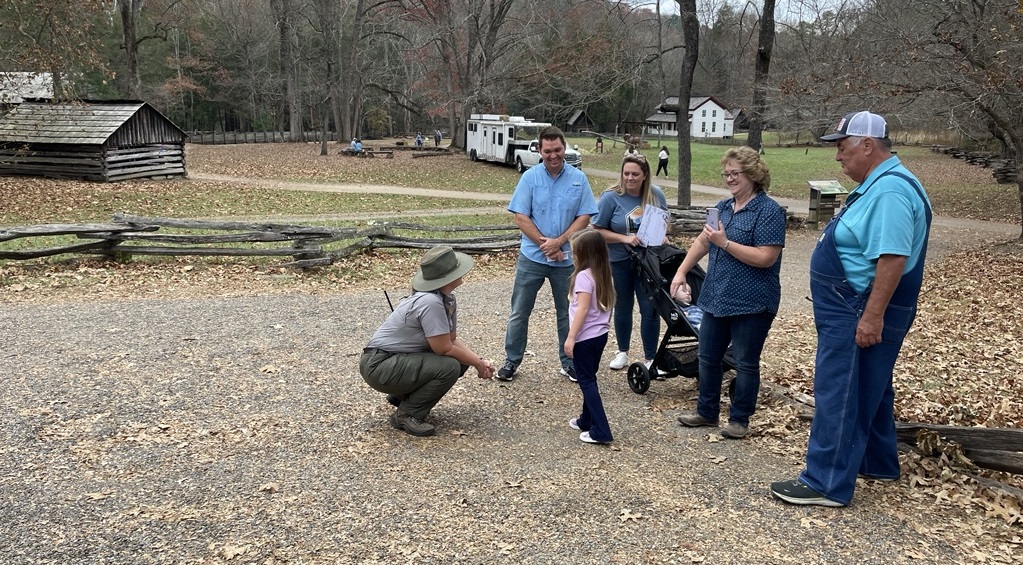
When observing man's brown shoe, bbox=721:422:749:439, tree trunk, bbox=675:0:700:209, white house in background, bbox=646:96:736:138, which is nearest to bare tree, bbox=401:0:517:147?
tree trunk, bbox=675:0:700:209

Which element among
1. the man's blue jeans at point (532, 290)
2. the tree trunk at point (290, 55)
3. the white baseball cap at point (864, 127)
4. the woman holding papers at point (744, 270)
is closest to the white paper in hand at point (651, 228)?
the man's blue jeans at point (532, 290)

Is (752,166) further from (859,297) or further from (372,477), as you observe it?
(372,477)

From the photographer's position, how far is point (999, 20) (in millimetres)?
13336

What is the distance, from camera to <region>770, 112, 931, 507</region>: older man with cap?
3.69 m

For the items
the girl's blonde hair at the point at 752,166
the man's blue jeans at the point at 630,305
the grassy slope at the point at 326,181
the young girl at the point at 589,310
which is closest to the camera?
the girl's blonde hair at the point at 752,166

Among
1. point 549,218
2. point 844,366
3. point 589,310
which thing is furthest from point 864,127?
point 549,218

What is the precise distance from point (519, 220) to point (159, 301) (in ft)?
17.5

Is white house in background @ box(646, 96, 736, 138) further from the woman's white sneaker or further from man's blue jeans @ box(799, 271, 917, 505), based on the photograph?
man's blue jeans @ box(799, 271, 917, 505)

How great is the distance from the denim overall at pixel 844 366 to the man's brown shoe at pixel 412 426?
2292 millimetres

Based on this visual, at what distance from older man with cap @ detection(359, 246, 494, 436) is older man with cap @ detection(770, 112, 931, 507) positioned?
6.63 ft

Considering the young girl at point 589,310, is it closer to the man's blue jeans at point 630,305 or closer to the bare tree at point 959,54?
the man's blue jeans at point 630,305

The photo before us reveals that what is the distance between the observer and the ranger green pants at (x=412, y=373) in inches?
193

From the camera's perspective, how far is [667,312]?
5.91 metres

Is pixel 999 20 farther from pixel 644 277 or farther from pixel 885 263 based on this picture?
pixel 885 263
